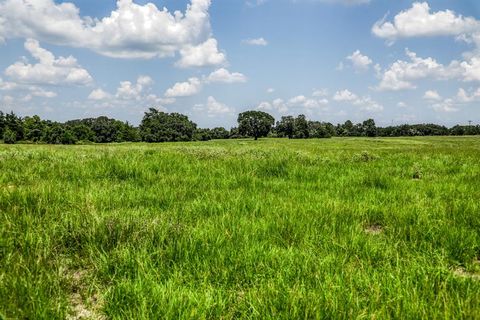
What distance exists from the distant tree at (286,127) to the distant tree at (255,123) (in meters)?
16.5

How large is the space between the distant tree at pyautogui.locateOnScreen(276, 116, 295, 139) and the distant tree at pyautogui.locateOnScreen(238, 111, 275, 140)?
16.5 m

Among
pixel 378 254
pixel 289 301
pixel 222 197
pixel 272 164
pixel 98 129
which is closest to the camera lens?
pixel 289 301

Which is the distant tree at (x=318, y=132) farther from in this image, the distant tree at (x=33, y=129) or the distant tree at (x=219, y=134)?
the distant tree at (x=33, y=129)

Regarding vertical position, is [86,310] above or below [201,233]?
below

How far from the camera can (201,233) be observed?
14.0ft

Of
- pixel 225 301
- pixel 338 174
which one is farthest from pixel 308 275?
pixel 338 174

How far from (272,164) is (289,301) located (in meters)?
8.12

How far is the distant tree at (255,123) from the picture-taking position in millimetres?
155500

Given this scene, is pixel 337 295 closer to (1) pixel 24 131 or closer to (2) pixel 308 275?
(2) pixel 308 275

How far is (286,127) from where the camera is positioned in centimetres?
17288

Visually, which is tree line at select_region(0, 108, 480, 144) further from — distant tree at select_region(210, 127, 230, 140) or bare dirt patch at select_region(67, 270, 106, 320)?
bare dirt patch at select_region(67, 270, 106, 320)

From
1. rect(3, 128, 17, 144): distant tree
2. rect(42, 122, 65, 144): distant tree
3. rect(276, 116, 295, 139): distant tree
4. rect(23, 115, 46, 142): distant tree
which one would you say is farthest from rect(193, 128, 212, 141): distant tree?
rect(3, 128, 17, 144): distant tree

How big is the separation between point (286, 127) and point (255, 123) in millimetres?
22691

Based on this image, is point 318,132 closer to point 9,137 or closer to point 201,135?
point 201,135
